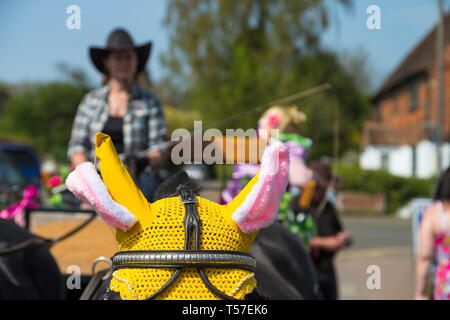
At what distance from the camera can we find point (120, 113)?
375 cm

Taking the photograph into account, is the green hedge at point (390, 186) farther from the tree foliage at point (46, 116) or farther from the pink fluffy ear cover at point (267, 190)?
the tree foliage at point (46, 116)

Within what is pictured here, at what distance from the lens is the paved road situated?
777 cm

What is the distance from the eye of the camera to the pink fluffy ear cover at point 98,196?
5.14 feet

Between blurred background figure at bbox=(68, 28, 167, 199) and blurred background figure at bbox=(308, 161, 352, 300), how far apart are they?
209cm

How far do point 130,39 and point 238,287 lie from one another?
2559 mm

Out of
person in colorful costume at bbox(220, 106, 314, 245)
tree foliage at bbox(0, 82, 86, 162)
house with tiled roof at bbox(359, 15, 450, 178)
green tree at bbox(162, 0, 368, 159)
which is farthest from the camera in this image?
tree foliage at bbox(0, 82, 86, 162)

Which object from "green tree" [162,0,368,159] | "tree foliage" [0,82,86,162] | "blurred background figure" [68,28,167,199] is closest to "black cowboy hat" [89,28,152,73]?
"blurred background figure" [68,28,167,199]


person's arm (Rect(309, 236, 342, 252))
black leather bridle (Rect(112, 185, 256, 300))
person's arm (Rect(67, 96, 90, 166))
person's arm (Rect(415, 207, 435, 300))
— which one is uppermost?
person's arm (Rect(67, 96, 90, 166))

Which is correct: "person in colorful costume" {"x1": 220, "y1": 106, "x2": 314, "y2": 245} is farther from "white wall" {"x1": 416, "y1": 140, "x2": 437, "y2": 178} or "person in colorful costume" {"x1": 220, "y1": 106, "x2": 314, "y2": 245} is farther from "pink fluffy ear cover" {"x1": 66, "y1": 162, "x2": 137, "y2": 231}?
"white wall" {"x1": 416, "y1": 140, "x2": 437, "y2": 178}

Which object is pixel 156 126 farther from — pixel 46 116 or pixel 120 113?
pixel 46 116

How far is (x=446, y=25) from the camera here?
33.8 m

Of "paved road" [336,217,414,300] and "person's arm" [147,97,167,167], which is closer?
"person's arm" [147,97,167,167]

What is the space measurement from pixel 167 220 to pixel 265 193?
0.29 meters

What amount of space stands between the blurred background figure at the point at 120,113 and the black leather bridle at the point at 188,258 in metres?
1.96
